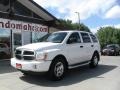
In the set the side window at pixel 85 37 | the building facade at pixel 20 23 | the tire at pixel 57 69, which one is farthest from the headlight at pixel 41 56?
the building facade at pixel 20 23

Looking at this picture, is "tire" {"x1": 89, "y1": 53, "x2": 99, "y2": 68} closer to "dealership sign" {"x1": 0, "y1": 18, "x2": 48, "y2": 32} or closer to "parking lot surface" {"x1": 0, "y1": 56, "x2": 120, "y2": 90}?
"parking lot surface" {"x1": 0, "y1": 56, "x2": 120, "y2": 90}

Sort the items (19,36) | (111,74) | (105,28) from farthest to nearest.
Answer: (105,28), (19,36), (111,74)

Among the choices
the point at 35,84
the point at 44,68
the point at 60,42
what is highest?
the point at 60,42

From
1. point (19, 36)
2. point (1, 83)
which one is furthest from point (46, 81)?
point (19, 36)

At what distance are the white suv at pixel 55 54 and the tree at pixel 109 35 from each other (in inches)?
2474

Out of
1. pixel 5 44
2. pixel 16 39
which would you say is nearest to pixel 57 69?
pixel 5 44

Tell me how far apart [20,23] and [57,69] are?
38.2 ft

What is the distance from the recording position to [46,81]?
1005 cm

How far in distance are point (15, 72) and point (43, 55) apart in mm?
2996

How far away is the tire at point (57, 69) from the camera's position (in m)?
9.79

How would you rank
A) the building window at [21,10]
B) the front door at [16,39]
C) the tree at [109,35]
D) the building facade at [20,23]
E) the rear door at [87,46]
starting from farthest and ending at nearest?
the tree at [109,35]
the building window at [21,10]
the front door at [16,39]
the building facade at [20,23]
the rear door at [87,46]

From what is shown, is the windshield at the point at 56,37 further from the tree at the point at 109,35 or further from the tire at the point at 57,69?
the tree at the point at 109,35

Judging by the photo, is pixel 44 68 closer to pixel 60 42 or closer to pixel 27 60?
pixel 27 60

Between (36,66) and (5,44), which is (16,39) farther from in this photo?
(36,66)
